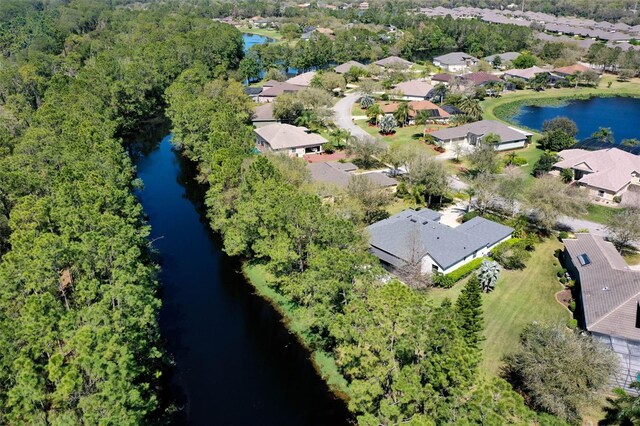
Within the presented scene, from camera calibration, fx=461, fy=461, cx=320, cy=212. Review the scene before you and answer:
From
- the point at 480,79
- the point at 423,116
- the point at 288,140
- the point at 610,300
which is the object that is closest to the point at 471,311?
the point at 610,300

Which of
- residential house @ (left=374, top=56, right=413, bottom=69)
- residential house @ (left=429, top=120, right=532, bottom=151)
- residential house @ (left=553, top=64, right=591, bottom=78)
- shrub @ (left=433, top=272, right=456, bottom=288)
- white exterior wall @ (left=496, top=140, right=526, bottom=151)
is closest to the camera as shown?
shrub @ (left=433, top=272, right=456, bottom=288)

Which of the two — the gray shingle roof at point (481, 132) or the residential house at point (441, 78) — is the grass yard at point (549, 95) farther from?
the gray shingle roof at point (481, 132)

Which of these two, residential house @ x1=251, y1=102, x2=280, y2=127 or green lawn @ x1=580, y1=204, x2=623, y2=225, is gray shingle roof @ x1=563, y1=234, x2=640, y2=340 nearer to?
green lawn @ x1=580, y1=204, x2=623, y2=225

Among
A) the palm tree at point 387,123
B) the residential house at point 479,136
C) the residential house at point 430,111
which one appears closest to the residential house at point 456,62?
the residential house at point 430,111

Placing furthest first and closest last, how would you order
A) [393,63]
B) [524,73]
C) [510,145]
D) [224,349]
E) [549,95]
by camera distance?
[393,63], [524,73], [549,95], [510,145], [224,349]

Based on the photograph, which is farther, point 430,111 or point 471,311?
point 430,111

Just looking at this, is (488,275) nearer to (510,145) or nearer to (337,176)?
(337,176)

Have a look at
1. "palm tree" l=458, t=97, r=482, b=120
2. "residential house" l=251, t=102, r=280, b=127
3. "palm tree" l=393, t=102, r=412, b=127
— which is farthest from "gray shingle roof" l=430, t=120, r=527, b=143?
"residential house" l=251, t=102, r=280, b=127
